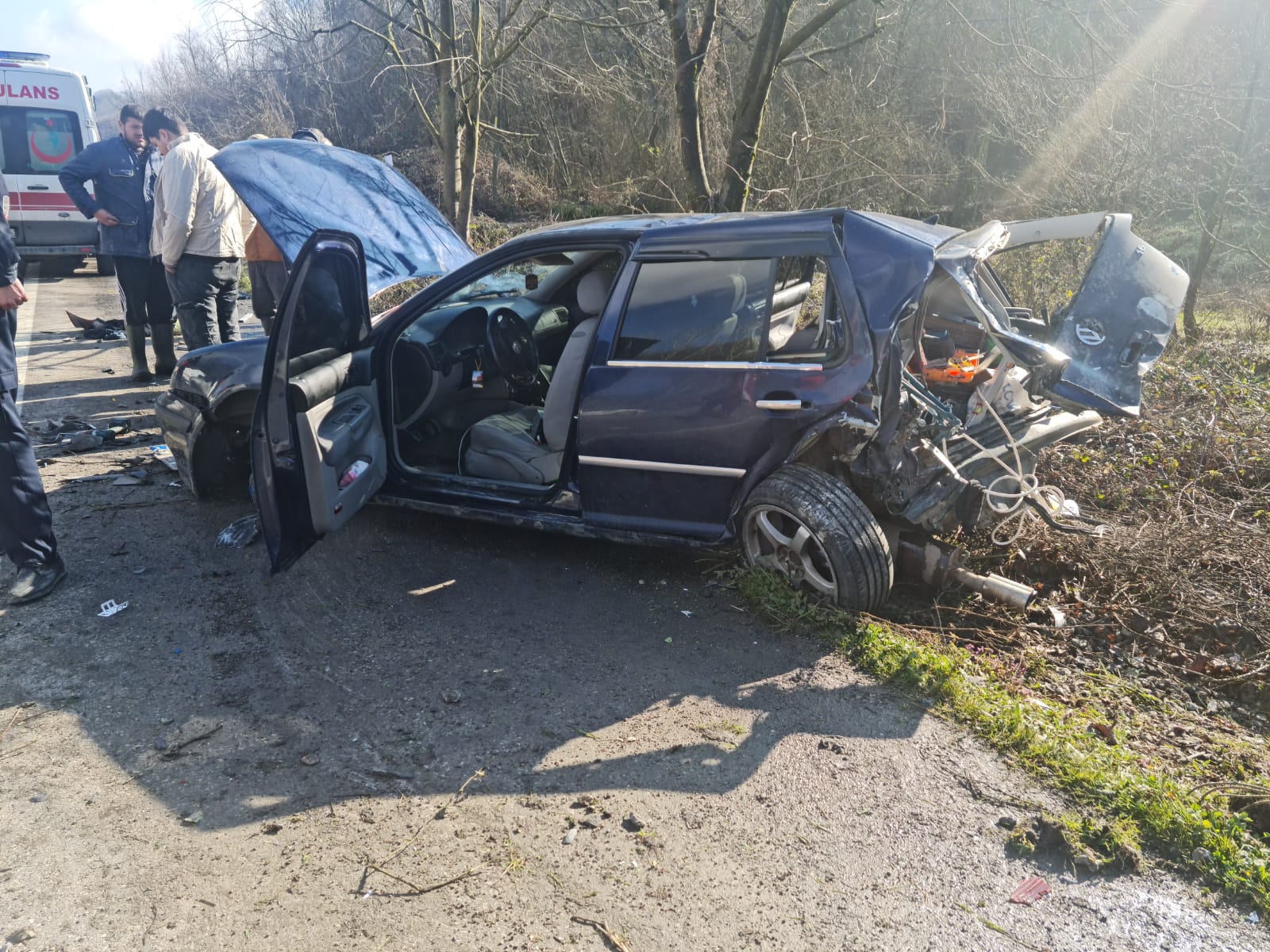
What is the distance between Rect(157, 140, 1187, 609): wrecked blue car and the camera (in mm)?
3752

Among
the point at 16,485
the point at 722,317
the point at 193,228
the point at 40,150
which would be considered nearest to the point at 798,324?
the point at 722,317

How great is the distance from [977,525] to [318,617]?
3.08 meters

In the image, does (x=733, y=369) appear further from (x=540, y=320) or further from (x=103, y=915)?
(x=103, y=915)

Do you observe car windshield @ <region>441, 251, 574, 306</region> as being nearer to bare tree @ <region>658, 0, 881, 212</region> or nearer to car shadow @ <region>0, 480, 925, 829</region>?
car shadow @ <region>0, 480, 925, 829</region>

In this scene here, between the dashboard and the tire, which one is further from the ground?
the dashboard

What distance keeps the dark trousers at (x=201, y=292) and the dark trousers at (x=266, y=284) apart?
0.80ft

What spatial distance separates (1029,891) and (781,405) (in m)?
1.99

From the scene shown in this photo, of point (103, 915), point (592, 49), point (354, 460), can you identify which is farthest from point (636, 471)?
point (592, 49)

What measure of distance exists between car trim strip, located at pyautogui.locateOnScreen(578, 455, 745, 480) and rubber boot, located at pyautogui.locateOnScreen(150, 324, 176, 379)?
5.27m

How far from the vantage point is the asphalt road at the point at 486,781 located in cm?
245

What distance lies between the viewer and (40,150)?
13398mm

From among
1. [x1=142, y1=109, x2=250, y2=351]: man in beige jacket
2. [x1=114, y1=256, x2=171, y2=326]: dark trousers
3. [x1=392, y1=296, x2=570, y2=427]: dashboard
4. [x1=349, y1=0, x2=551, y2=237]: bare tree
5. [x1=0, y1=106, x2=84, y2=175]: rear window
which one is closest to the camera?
[x1=392, y1=296, x2=570, y2=427]: dashboard


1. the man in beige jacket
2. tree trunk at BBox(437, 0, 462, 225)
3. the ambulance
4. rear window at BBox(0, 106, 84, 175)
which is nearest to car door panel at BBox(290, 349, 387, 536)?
the man in beige jacket

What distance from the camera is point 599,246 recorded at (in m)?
4.27
